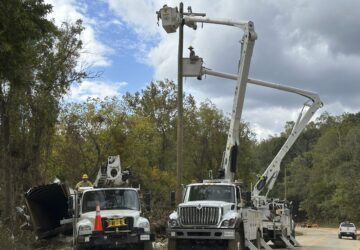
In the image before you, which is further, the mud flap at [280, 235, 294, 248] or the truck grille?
the mud flap at [280, 235, 294, 248]

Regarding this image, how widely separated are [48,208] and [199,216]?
5.75m

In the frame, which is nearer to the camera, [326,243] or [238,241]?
[238,241]

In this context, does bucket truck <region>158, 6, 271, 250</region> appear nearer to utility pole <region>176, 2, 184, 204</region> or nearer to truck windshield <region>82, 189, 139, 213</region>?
utility pole <region>176, 2, 184, 204</region>

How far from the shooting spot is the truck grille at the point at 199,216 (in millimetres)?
17734

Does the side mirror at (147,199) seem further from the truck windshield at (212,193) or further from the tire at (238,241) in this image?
the tire at (238,241)

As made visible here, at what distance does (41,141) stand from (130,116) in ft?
59.4

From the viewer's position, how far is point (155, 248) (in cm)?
2169

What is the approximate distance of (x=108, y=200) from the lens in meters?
17.5

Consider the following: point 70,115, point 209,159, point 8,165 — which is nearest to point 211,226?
point 8,165

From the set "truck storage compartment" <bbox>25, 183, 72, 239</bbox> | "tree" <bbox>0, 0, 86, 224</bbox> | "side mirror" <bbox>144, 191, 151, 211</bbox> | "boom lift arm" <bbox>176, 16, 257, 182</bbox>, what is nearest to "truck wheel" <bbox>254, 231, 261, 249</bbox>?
"boom lift arm" <bbox>176, 16, 257, 182</bbox>

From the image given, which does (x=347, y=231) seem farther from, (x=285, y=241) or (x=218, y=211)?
(x=218, y=211)

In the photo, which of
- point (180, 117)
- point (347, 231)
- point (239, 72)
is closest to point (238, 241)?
point (180, 117)

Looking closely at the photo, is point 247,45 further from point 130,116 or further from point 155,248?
point 130,116

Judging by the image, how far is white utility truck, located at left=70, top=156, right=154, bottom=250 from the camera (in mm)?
16359
